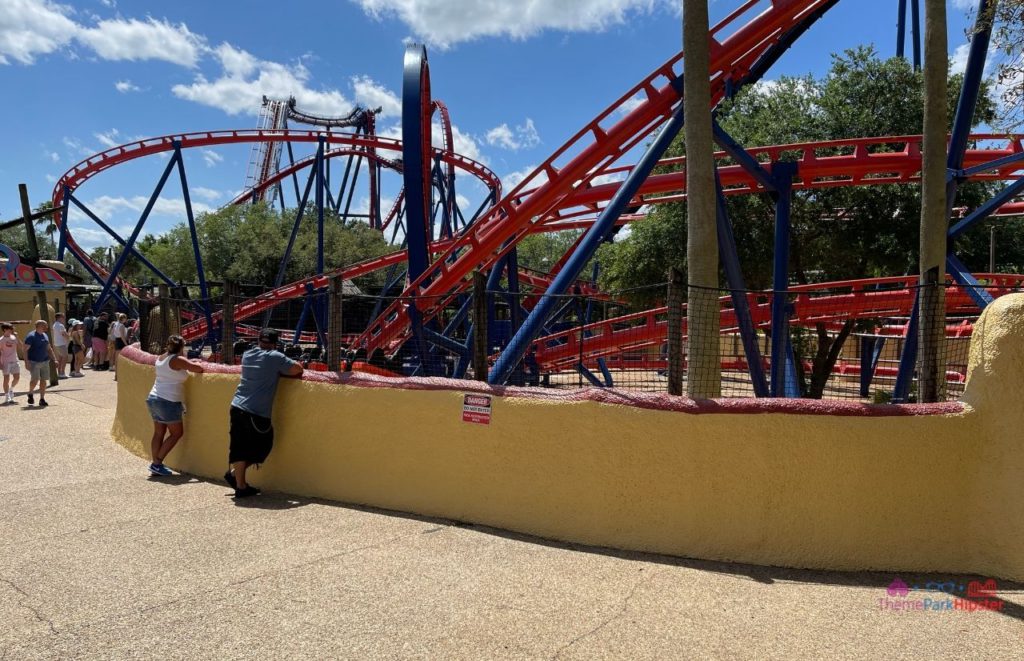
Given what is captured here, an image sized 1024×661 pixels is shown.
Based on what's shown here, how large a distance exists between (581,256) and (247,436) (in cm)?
412

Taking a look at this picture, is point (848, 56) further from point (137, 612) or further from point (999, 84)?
point (137, 612)

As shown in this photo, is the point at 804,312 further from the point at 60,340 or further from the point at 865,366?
the point at 60,340

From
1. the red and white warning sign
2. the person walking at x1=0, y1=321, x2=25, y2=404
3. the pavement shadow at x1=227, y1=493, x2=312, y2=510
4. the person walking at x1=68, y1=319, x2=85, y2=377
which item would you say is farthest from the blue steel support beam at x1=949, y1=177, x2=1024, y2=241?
the person walking at x1=68, y1=319, x2=85, y2=377

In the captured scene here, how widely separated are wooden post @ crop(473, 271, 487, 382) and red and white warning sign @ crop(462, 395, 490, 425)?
226 millimetres

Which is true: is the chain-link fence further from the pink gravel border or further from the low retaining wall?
the low retaining wall

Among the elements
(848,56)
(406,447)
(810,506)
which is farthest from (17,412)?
(848,56)

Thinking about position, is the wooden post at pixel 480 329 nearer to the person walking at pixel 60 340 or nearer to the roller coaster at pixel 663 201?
the roller coaster at pixel 663 201

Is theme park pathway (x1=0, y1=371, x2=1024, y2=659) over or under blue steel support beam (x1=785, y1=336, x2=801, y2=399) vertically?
under

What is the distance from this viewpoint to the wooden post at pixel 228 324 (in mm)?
6938

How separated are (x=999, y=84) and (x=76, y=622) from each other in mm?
7957

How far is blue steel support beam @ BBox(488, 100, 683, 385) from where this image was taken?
6953 millimetres

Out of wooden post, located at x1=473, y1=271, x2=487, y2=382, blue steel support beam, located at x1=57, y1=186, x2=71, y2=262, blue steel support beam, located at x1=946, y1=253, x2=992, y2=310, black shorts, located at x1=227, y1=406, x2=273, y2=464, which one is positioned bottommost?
black shorts, located at x1=227, y1=406, x2=273, y2=464

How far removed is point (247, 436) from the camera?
5.73 meters

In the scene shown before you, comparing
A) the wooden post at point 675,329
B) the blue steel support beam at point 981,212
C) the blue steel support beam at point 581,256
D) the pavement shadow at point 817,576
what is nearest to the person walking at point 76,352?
the blue steel support beam at point 581,256
